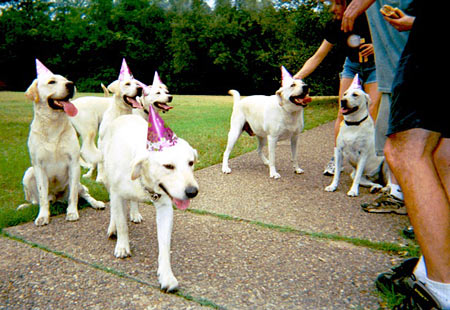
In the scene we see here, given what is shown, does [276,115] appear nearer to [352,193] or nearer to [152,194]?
[352,193]

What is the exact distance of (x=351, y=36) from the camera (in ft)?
15.7

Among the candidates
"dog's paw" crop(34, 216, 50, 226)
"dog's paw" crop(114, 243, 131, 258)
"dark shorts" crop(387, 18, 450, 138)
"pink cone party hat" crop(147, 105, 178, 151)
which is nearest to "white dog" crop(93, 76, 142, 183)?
"dog's paw" crop(34, 216, 50, 226)

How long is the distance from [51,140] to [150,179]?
1.77 m

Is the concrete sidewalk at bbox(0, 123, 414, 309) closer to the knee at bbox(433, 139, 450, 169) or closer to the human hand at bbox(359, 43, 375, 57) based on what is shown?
the knee at bbox(433, 139, 450, 169)

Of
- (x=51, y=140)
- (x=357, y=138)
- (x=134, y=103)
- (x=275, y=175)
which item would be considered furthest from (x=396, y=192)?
(x=51, y=140)

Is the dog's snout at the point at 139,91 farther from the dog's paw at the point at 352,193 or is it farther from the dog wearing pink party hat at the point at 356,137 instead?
the dog's paw at the point at 352,193

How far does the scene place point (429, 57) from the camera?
193 centimetres

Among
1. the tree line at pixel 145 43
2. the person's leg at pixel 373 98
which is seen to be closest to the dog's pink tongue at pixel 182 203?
the person's leg at pixel 373 98

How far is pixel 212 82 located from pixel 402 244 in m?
30.5

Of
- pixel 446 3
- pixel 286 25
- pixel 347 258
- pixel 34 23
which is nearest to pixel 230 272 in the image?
pixel 347 258

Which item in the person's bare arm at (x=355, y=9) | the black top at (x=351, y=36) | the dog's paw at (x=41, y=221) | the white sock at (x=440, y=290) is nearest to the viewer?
the white sock at (x=440, y=290)

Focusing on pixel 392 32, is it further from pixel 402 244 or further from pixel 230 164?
pixel 230 164

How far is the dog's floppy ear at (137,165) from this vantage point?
2.39m

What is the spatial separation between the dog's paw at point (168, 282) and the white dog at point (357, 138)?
2699mm
